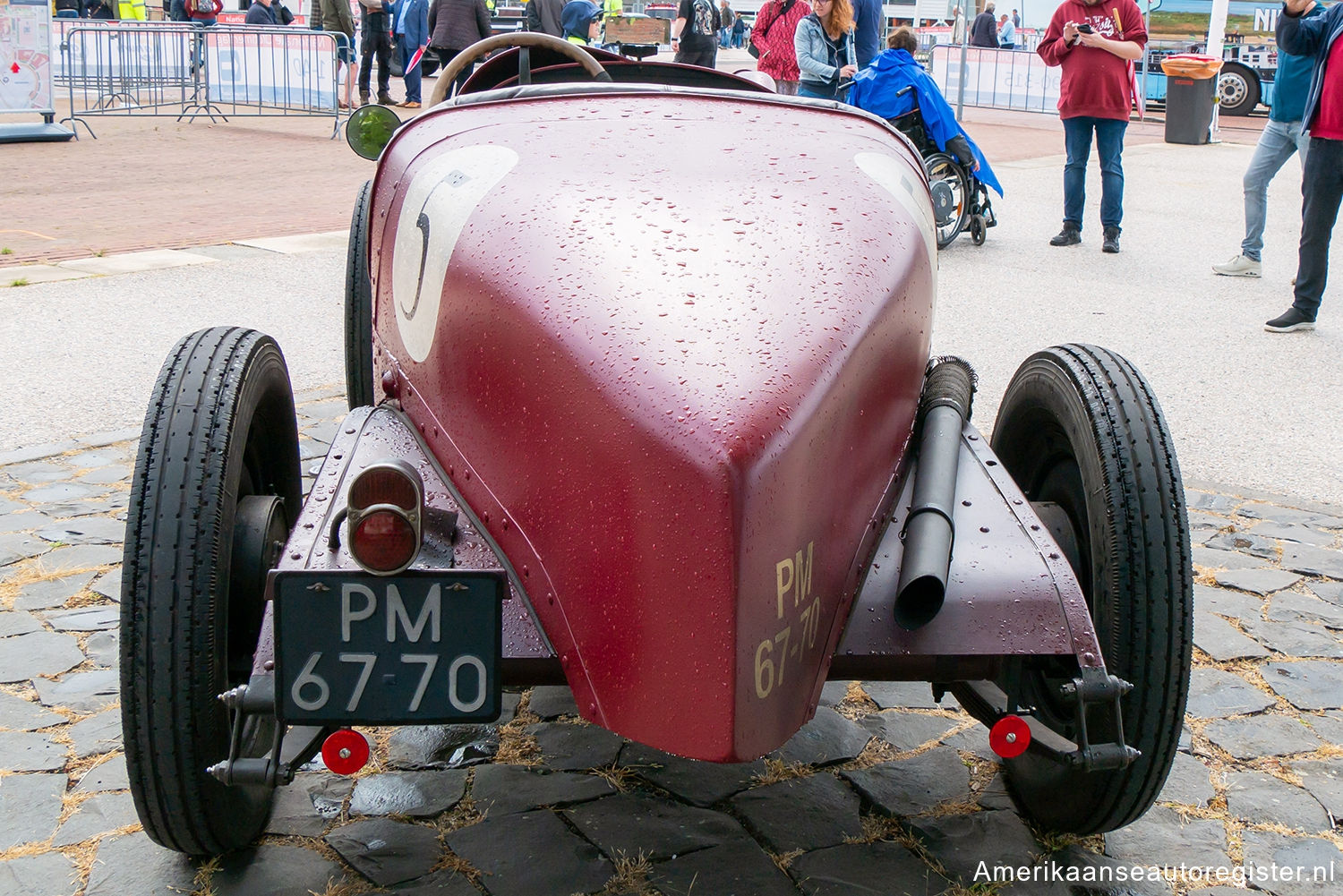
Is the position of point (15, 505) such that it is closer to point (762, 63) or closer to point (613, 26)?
point (762, 63)

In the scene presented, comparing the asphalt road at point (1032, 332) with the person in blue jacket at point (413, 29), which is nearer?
the asphalt road at point (1032, 332)

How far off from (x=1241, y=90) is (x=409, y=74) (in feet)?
47.6

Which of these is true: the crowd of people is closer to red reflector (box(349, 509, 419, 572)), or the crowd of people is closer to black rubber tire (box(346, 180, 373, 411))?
black rubber tire (box(346, 180, 373, 411))

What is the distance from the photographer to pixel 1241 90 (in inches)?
855

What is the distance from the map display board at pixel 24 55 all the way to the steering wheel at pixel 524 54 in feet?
31.2

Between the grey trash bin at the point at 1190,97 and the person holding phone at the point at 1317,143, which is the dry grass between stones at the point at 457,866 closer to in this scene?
the person holding phone at the point at 1317,143

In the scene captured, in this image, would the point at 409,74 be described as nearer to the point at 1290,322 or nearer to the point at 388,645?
the point at 1290,322

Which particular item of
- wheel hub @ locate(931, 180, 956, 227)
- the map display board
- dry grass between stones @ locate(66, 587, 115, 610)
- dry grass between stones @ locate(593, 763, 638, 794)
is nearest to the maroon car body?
dry grass between stones @ locate(593, 763, 638, 794)

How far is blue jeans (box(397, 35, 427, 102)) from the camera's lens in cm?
1593

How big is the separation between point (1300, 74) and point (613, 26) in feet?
42.6

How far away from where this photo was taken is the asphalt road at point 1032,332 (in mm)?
5094

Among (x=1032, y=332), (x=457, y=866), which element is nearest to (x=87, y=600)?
(x=457, y=866)

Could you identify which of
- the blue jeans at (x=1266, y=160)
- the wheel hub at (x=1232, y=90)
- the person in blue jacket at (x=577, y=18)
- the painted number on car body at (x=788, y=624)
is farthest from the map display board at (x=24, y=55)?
the wheel hub at (x=1232, y=90)

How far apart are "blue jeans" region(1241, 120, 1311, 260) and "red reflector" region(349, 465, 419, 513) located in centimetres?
666
